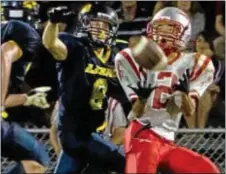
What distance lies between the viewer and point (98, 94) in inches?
291

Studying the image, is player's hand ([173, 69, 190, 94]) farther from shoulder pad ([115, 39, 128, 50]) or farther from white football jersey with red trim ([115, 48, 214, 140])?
shoulder pad ([115, 39, 128, 50])

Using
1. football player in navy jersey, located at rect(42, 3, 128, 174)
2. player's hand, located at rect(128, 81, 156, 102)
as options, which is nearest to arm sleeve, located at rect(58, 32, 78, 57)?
football player in navy jersey, located at rect(42, 3, 128, 174)

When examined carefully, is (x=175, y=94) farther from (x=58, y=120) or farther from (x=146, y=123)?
(x=58, y=120)

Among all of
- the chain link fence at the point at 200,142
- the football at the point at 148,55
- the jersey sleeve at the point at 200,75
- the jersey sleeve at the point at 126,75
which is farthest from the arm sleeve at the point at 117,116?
the football at the point at 148,55

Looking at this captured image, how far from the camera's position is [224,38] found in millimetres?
8344

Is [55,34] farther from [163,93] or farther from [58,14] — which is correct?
[163,93]

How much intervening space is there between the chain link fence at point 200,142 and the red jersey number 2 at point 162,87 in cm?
100

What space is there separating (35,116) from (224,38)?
123cm

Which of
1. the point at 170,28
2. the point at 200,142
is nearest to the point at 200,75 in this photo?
the point at 170,28

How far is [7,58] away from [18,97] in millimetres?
224

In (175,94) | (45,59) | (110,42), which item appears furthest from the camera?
(45,59)

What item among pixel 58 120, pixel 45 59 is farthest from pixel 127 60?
pixel 45 59

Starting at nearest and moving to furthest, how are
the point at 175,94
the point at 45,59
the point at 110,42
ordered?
the point at 175,94
the point at 110,42
the point at 45,59

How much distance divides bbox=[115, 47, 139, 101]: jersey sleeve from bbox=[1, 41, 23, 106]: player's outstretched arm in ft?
2.04
